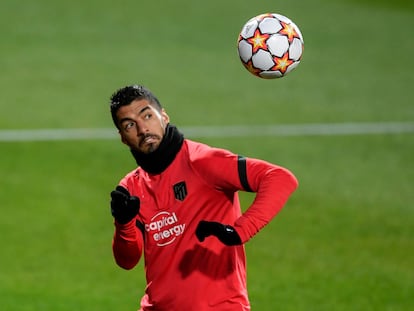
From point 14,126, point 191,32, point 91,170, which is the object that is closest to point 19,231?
point 91,170

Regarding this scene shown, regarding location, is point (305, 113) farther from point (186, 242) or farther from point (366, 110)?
point (186, 242)

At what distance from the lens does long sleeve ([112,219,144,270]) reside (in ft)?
21.4

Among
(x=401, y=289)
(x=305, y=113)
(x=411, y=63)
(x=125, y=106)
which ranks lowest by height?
(x=401, y=289)

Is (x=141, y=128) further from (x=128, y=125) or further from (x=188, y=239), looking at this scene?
(x=188, y=239)

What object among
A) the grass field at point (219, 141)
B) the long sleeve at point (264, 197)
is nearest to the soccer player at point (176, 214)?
the long sleeve at point (264, 197)

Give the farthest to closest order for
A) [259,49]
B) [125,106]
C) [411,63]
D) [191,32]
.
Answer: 1. [191,32]
2. [411,63]
3. [259,49]
4. [125,106]

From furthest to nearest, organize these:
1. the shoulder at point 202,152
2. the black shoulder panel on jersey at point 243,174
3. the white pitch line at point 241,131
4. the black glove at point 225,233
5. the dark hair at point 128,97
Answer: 1. the white pitch line at point 241,131
2. the dark hair at point 128,97
3. the shoulder at point 202,152
4. the black shoulder panel on jersey at point 243,174
5. the black glove at point 225,233

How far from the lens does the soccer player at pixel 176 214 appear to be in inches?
256

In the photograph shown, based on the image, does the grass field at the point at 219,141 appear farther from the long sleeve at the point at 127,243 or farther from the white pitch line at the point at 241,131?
the long sleeve at the point at 127,243

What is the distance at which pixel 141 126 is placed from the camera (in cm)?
646

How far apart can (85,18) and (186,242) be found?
15.5m

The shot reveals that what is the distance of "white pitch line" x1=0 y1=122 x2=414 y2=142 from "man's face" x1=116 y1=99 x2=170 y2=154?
8.98 m

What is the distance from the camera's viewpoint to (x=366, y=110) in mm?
17047

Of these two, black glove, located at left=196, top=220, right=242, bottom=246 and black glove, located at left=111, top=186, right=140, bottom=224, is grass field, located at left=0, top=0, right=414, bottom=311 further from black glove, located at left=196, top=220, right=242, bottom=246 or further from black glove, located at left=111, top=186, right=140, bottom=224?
black glove, located at left=196, top=220, right=242, bottom=246
